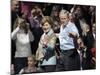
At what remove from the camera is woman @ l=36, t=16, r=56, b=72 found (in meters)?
1.92

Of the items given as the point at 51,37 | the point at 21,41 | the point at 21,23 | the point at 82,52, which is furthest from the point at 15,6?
the point at 82,52

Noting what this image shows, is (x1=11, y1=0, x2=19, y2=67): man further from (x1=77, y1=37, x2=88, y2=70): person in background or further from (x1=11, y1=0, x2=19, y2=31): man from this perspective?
(x1=77, y1=37, x2=88, y2=70): person in background

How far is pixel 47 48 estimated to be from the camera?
194cm

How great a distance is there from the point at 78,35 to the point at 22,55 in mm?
559

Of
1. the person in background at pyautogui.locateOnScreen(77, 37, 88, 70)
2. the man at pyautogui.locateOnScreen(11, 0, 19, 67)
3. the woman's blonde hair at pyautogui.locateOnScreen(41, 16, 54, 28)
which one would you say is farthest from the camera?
the person in background at pyautogui.locateOnScreen(77, 37, 88, 70)

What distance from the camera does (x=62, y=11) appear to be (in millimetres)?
1993

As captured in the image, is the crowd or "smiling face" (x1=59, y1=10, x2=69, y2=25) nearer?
the crowd

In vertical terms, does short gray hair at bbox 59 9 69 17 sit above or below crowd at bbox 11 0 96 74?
above

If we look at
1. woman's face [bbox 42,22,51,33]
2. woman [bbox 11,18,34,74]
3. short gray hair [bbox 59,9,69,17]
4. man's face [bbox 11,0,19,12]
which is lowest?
woman [bbox 11,18,34,74]

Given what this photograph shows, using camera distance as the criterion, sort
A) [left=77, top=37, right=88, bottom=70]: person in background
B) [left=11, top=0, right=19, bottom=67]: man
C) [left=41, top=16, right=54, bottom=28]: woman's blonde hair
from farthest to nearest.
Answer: [left=77, top=37, right=88, bottom=70]: person in background → [left=41, top=16, right=54, bottom=28]: woman's blonde hair → [left=11, top=0, right=19, bottom=67]: man

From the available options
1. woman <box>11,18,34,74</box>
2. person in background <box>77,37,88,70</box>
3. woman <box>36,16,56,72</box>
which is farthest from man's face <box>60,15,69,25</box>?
woman <box>11,18,34,74</box>

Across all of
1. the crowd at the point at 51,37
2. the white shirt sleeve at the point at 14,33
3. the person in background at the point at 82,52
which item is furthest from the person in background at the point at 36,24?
the person in background at the point at 82,52

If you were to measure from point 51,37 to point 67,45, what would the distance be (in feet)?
0.57

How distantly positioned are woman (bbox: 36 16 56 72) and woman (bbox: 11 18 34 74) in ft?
0.33
